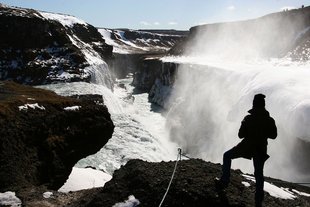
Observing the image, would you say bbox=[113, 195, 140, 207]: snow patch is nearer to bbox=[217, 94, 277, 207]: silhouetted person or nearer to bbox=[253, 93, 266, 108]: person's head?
bbox=[217, 94, 277, 207]: silhouetted person

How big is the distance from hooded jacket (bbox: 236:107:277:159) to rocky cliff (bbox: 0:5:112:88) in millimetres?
58035

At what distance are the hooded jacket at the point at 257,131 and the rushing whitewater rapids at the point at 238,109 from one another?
51.2 ft

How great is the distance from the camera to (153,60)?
320 ft

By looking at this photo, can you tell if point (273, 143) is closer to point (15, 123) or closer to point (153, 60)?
point (15, 123)

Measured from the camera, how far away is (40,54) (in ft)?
250

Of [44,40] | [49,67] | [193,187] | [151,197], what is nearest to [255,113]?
[193,187]

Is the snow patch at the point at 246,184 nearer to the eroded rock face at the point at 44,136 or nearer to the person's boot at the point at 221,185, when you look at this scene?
the person's boot at the point at 221,185

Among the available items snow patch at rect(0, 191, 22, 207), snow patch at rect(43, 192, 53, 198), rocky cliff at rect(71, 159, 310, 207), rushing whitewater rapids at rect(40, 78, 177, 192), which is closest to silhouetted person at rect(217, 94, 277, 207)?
rocky cliff at rect(71, 159, 310, 207)

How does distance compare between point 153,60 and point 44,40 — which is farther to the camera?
point 153,60

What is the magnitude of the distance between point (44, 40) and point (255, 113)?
245 feet

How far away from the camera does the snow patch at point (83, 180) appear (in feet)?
70.7

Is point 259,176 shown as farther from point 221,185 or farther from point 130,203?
point 130,203

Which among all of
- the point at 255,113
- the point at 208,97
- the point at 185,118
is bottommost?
the point at 185,118

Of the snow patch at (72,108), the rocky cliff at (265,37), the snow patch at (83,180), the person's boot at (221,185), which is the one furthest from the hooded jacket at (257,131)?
the rocky cliff at (265,37)
